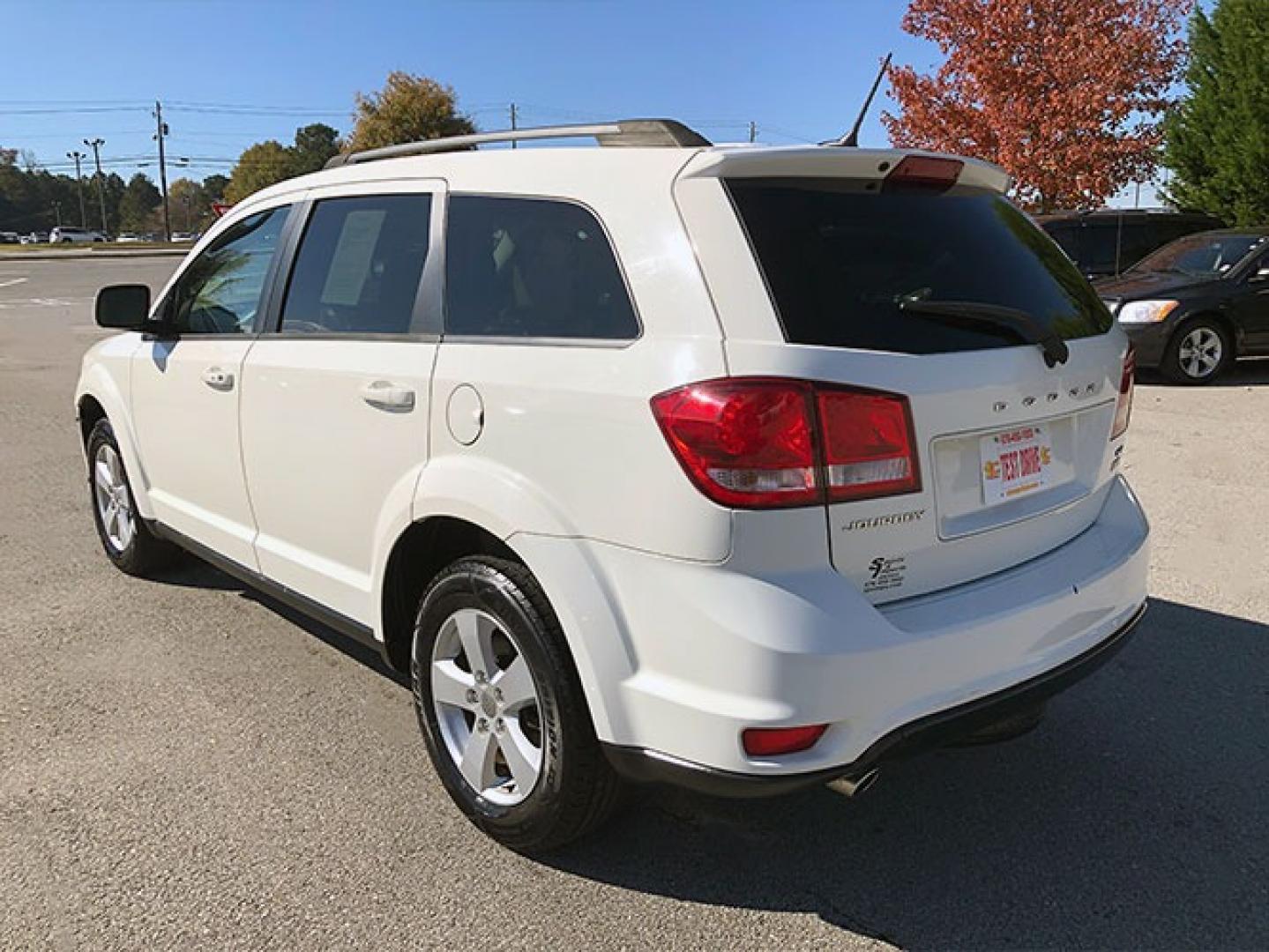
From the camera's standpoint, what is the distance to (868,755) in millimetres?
2320

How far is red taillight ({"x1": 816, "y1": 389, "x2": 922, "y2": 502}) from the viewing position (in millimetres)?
2236

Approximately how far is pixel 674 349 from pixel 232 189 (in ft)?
296

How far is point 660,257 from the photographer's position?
2434 mm

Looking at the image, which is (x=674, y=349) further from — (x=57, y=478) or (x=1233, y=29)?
(x=1233, y=29)

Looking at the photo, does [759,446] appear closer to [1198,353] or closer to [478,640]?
[478,640]

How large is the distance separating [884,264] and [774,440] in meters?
0.60

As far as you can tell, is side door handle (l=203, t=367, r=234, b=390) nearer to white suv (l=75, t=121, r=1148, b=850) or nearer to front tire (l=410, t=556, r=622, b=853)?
white suv (l=75, t=121, r=1148, b=850)

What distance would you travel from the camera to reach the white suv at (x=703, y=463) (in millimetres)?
2234

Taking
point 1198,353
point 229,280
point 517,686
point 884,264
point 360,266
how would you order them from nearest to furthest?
point 884,264
point 517,686
point 360,266
point 229,280
point 1198,353

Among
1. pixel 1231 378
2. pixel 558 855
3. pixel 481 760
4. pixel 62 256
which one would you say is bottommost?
pixel 558 855

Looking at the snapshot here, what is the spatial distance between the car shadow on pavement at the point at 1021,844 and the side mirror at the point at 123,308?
2.95 meters

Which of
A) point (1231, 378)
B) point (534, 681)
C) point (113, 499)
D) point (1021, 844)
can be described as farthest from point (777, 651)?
point (1231, 378)

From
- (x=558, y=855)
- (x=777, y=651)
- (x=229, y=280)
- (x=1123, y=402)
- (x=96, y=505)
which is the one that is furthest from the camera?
(x=96, y=505)

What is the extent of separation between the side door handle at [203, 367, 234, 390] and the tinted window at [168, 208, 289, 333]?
0.16 m
